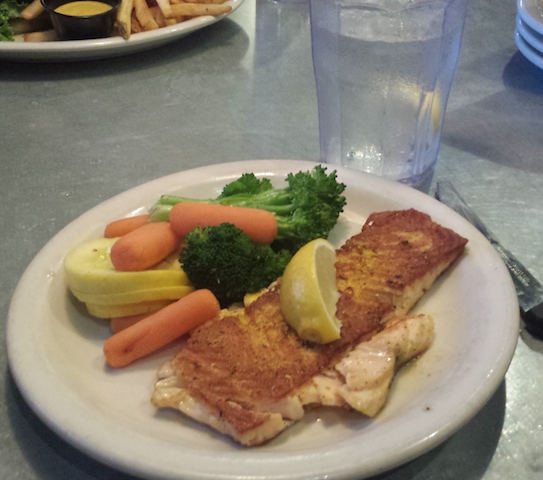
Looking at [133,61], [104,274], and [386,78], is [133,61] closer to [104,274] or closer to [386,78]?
[386,78]

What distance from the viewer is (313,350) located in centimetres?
148

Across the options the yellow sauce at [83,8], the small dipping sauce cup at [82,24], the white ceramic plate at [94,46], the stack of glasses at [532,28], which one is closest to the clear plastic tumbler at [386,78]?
the stack of glasses at [532,28]

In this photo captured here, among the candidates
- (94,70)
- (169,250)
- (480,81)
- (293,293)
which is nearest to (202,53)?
(94,70)

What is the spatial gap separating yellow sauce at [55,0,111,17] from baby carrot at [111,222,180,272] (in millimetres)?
2262

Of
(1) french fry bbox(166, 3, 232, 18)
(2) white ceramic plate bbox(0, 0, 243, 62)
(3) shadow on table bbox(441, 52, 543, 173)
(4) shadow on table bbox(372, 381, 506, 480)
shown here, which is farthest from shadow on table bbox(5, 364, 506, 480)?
(1) french fry bbox(166, 3, 232, 18)

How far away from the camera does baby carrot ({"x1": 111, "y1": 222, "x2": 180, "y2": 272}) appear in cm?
164

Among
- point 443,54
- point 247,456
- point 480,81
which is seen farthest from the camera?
point 480,81

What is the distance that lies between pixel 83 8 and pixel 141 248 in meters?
2.51

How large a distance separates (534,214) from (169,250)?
131 centimetres

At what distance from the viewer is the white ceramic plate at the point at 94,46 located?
10.5 ft

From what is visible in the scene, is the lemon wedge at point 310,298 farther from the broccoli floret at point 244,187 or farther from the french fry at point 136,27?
the french fry at point 136,27

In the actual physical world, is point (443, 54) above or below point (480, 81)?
above

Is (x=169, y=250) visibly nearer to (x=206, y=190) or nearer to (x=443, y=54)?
(x=206, y=190)

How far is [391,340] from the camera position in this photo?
1471mm
